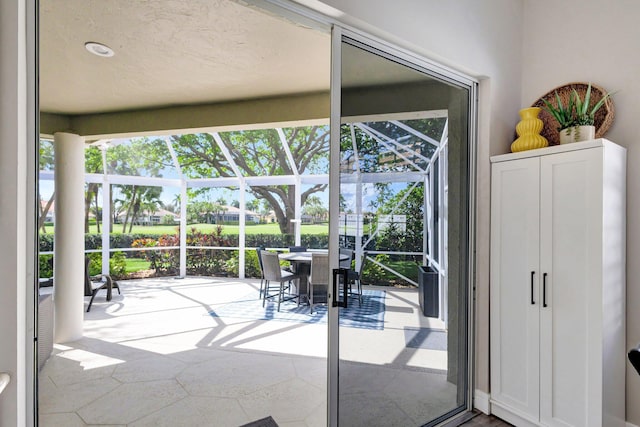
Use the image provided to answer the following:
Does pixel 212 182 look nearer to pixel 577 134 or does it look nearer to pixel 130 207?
pixel 130 207

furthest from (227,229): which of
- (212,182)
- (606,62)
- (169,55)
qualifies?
(606,62)

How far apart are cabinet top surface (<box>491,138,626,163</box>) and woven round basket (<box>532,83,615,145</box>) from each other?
0.88 ft

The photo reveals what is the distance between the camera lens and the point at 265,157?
729 cm

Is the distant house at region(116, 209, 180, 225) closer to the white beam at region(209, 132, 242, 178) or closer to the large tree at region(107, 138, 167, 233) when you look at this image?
the large tree at region(107, 138, 167, 233)

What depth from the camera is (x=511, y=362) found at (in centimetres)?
229

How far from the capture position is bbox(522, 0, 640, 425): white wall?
2.14 m

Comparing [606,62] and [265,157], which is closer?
[606,62]

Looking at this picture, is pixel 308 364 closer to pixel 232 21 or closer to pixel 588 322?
pixel 588 322

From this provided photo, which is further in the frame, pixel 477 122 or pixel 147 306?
pixel 147 306

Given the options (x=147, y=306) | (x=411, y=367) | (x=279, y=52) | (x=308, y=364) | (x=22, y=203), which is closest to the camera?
(x=22, y=203)

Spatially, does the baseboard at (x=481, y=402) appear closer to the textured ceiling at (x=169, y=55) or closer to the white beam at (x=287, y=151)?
the textured ceiling at (x=169, y=55)

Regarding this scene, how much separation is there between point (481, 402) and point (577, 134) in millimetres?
1947

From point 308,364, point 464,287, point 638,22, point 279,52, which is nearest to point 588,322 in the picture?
point 464,287

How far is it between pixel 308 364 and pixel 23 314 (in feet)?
8.64
